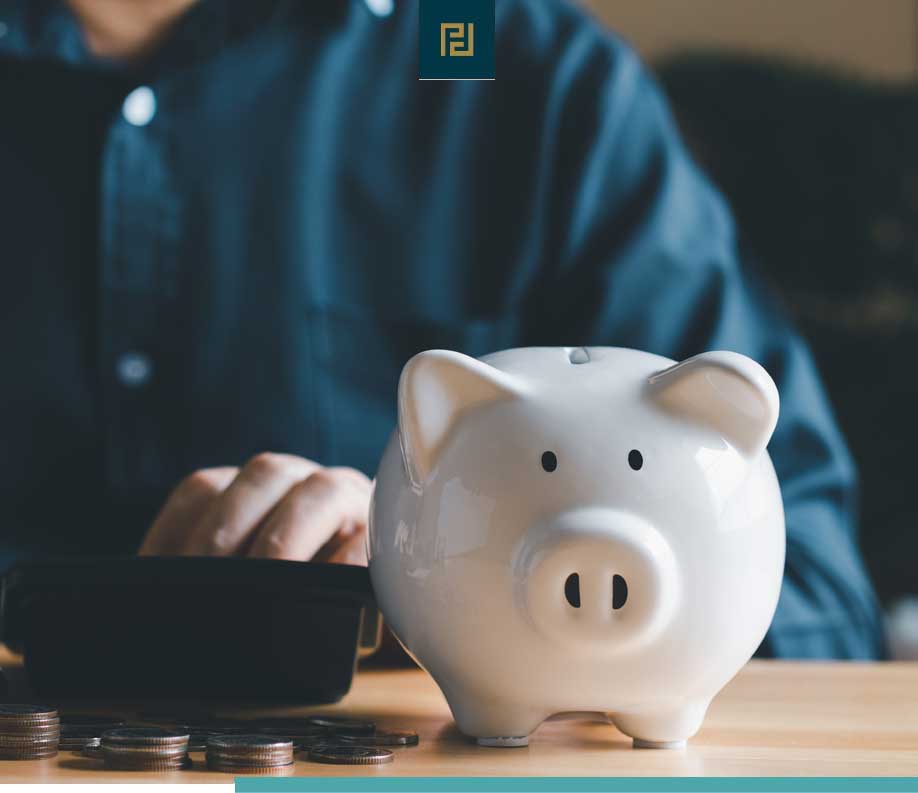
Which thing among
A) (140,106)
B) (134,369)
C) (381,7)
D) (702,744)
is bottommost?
(702,744)

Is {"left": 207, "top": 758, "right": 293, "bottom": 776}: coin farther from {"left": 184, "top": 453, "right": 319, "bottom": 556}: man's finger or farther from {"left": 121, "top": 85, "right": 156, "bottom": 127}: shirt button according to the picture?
{"left": 121, "top": 85, "right": 156, "bottom": 127}: shirt button

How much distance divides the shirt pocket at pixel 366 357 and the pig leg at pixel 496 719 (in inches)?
23.5

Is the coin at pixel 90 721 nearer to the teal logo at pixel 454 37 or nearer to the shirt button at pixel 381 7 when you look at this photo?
the teal logo at pixel 454 37

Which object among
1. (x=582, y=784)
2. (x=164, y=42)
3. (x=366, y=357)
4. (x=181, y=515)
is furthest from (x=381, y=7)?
(x=582, y=784)

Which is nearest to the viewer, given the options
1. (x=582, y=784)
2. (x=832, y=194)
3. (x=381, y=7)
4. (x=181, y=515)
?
(x=582, y=784)

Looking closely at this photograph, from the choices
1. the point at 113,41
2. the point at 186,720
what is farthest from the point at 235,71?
the point at 186,720

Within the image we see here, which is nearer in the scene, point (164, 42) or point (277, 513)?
point (277, 513)

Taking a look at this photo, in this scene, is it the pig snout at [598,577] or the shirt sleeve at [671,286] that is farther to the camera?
the shirt sleeve at [671,286]

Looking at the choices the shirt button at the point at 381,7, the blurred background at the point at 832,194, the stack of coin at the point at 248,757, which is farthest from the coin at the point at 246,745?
the blurred background at the point at 832,194

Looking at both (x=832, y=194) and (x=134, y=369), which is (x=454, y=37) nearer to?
(x=134, y=369)

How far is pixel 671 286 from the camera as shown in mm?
979

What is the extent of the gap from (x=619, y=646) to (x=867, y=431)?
161 centimetres

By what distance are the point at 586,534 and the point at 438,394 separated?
67 mm

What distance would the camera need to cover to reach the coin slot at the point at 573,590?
1.09 feet
